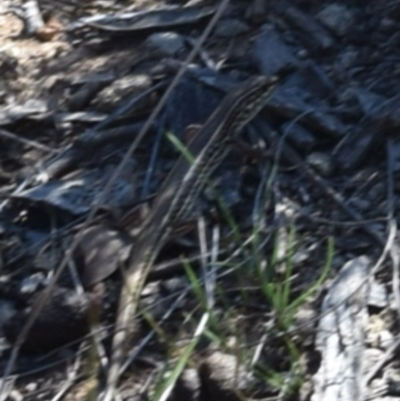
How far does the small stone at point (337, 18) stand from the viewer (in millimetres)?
4949

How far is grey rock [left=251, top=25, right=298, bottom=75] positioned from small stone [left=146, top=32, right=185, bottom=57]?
0.94ft

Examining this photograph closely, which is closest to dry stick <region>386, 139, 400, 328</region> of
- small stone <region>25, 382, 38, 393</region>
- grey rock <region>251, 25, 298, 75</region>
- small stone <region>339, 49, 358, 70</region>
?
small stone <region>339, 49, 358, 70</region>

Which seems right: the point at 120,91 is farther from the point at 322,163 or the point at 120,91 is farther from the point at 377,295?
the point at 377,295

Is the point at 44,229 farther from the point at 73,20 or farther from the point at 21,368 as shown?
Answer: the point at 73,20

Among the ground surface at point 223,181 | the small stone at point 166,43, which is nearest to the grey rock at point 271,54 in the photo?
the ground surface at point 223,181

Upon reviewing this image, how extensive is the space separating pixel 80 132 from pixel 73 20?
665 mm

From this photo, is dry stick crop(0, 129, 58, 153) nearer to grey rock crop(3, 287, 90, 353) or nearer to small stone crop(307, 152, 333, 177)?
grey rock crop(3, 287, 90, 353)

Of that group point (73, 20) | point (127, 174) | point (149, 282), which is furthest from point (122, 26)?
point (149, 282)

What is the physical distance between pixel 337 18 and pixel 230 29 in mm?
395

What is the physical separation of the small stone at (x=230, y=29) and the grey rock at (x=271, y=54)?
0.10 meters

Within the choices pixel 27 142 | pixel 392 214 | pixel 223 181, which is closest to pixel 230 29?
pixel 223 181

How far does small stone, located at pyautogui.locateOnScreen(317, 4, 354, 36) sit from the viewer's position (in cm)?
495

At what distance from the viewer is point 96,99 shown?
4945mm

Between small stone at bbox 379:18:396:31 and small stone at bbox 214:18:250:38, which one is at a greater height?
small stone at bbox 214:18:250:38
